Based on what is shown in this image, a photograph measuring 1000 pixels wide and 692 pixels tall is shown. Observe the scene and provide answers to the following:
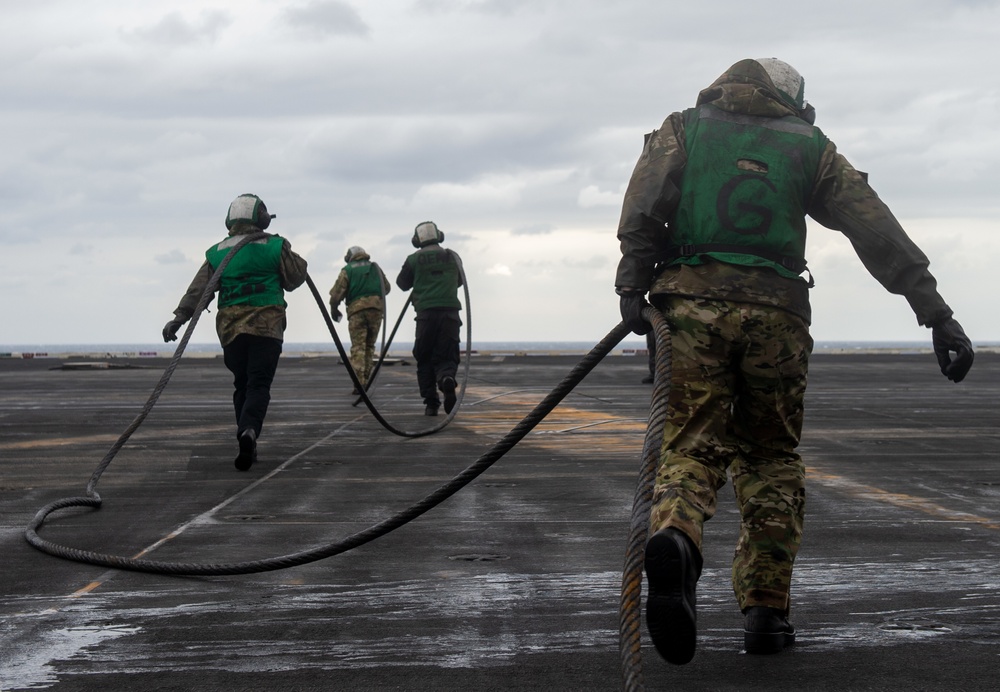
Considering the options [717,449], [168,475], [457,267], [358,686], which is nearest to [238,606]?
[358,686]

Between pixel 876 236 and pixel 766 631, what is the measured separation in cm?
149

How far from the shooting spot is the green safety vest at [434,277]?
14.6 metres

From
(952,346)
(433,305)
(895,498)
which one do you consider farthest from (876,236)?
(433,305)

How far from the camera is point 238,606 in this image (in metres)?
4.83

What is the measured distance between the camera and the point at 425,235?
1470 centimetres

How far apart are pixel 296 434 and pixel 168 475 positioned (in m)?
3.41

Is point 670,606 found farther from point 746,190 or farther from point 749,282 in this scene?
point 746,190

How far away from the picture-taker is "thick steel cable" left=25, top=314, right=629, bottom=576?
194 inches

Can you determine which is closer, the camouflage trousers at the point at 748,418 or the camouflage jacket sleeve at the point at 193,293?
the camouflage trousers at the point at 748,418

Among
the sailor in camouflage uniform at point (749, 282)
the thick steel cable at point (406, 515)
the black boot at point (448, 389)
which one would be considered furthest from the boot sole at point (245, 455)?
the sailor in camouflage uniform at point (749, 282)

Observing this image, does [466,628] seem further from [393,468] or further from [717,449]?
[393,468]

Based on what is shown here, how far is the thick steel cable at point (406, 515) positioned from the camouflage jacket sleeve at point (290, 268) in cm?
456

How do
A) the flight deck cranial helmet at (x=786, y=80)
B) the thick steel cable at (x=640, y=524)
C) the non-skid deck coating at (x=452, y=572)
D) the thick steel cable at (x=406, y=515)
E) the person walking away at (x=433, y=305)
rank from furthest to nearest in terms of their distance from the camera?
the person walking away at (x=433, y=305) < the thick steel cable at (x=406, y=515) < the flight deck cranial helmet at (x=786, y=80) < the non-skid deck coating at (x=452, y=572) < the thick steel cable at (x=640, y=524)

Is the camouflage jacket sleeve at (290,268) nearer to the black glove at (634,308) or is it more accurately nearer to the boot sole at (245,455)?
the boot sole at (245,455)
